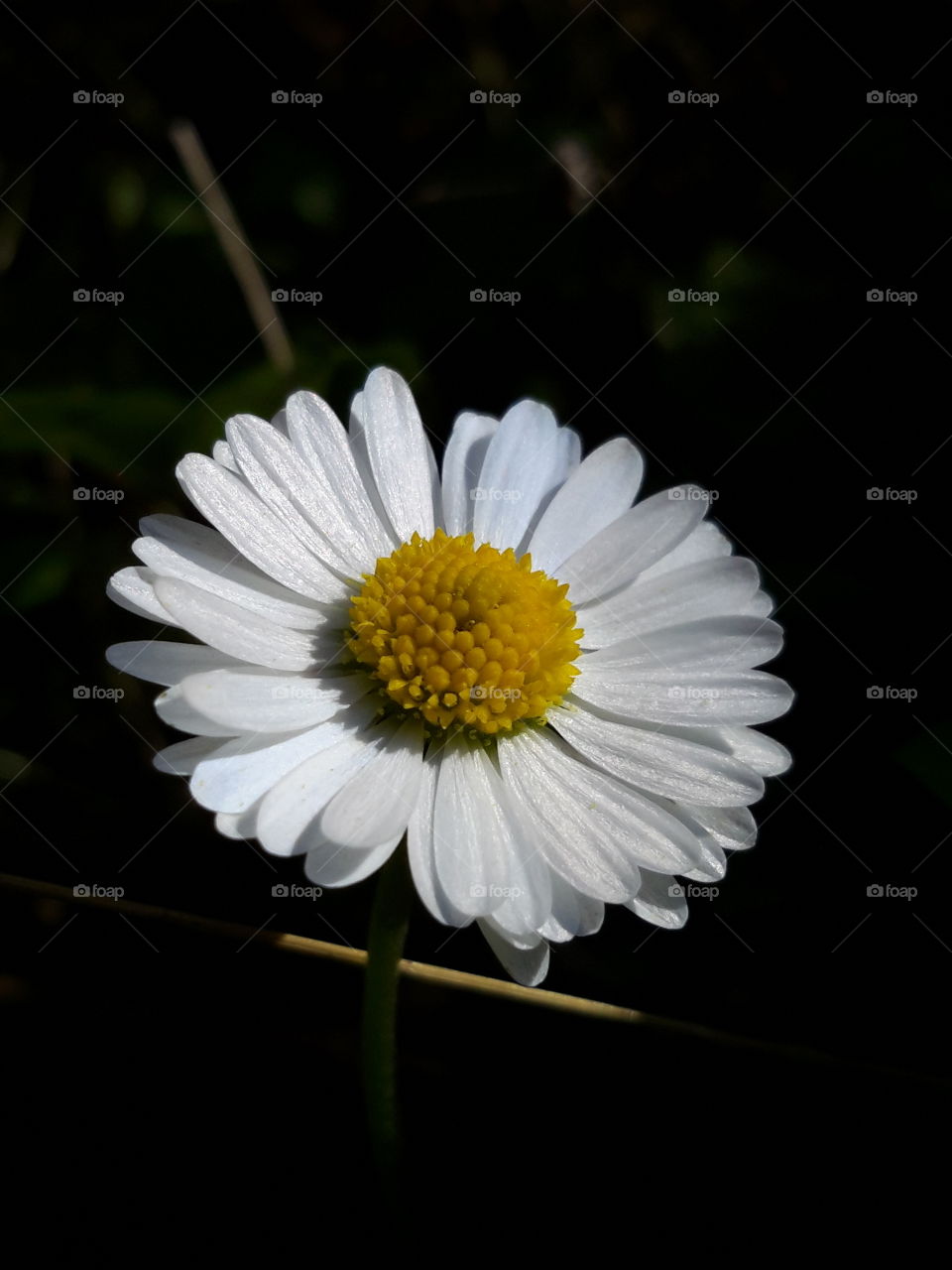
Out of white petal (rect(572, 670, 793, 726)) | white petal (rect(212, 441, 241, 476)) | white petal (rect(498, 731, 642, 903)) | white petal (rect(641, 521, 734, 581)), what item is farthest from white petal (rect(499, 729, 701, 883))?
white petal (rect(212, 441, 241, 476))

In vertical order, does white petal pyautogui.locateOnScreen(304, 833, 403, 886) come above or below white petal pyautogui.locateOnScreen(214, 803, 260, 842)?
above

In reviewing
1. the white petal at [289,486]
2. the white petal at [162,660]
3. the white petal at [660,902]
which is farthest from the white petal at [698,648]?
the white petal at [162,660]

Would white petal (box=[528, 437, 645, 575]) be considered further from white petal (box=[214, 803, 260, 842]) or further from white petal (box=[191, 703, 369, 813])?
white petal (box=[214, 803, 260, 842])

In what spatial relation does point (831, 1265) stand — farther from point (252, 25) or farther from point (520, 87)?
point (252, 25)

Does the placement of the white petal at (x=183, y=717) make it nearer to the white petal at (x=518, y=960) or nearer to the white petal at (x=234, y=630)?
the white petal at (x=234, y=630)

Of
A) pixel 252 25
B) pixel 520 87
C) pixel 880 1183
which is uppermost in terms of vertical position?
pixel 520 87

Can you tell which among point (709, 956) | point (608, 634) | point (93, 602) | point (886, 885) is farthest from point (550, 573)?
point (93, 602)
